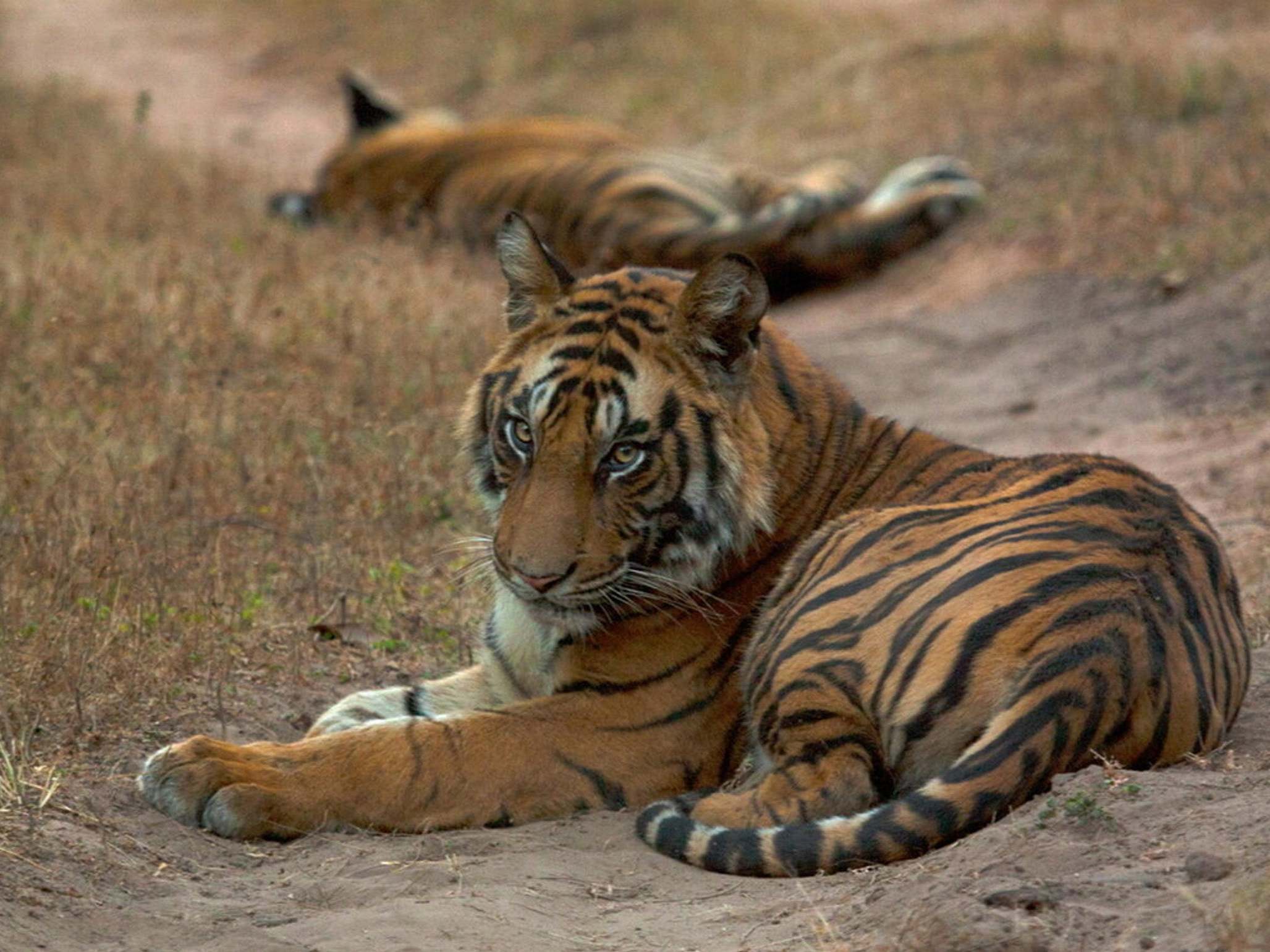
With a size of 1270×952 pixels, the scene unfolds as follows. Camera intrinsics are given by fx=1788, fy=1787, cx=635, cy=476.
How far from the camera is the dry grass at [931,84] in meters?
9.40

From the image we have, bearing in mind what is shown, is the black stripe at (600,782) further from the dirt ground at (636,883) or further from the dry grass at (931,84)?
the dry grass at (931,84)

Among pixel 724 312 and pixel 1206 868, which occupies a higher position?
pixel 724 312

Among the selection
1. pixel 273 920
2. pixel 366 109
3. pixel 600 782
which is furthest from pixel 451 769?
pixel 366 109

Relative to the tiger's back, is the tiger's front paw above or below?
below

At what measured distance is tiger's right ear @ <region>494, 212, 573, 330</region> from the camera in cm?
440

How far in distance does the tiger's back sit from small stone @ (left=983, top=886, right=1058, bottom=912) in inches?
12.1

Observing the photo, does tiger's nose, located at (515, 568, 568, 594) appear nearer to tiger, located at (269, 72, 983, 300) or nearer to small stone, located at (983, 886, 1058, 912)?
small stone, located at (983, 886, 1058, 912)

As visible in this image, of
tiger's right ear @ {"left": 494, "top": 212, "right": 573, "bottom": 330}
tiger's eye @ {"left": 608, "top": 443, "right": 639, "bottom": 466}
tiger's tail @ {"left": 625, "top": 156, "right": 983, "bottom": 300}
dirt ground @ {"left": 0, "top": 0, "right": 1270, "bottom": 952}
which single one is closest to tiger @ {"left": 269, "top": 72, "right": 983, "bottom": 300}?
tiger's tail @ {"left": 625, "top": 156, "right": 983, "bottom": 300}

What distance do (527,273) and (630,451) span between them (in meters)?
0.60

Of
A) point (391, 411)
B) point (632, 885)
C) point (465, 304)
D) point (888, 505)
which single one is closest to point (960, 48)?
point (465, 304)

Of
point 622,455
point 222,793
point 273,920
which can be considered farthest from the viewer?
point 622,455

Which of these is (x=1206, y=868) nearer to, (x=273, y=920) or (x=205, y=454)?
(x=273, y=920)

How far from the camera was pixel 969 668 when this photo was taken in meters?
3.48

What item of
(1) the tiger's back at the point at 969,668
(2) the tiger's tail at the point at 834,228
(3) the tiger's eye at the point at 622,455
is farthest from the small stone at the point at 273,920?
(2) the tiger's tail at the point at 834,228
